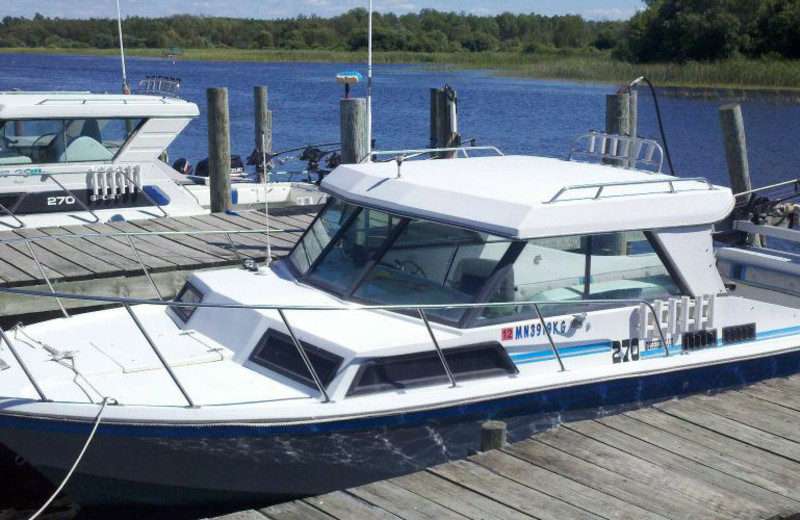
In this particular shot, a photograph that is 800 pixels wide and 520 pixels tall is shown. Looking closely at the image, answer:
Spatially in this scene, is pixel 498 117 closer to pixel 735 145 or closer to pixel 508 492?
pixel 735 145

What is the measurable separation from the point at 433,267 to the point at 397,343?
0.72 m

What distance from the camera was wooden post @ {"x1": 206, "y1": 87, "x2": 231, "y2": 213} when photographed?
1175cm

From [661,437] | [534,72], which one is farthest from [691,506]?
[534,72]

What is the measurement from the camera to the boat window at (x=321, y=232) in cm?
713

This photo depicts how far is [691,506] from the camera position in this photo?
4668 millimetres

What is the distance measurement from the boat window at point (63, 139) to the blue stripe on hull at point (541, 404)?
19.3ft

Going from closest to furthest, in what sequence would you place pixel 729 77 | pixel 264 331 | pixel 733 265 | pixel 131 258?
1. pixel 264 331
2. pixel 733 265
3. pixel 131 258
4. pixel 729 77

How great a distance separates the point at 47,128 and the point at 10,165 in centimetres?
57

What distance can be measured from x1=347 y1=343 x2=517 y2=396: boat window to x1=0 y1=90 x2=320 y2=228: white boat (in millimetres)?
6050

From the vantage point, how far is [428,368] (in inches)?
243

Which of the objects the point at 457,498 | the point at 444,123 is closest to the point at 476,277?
the point at 457,498

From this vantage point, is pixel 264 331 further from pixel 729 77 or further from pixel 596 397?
pixel 729 77

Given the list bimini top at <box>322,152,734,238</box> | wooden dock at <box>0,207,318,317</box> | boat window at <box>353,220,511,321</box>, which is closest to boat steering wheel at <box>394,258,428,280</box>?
boat window at <box>353,220,511,321</box>

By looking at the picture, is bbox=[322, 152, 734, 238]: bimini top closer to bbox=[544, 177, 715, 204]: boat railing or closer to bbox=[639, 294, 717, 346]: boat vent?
bbox=[544, 177, 715, 204]: boat railing
